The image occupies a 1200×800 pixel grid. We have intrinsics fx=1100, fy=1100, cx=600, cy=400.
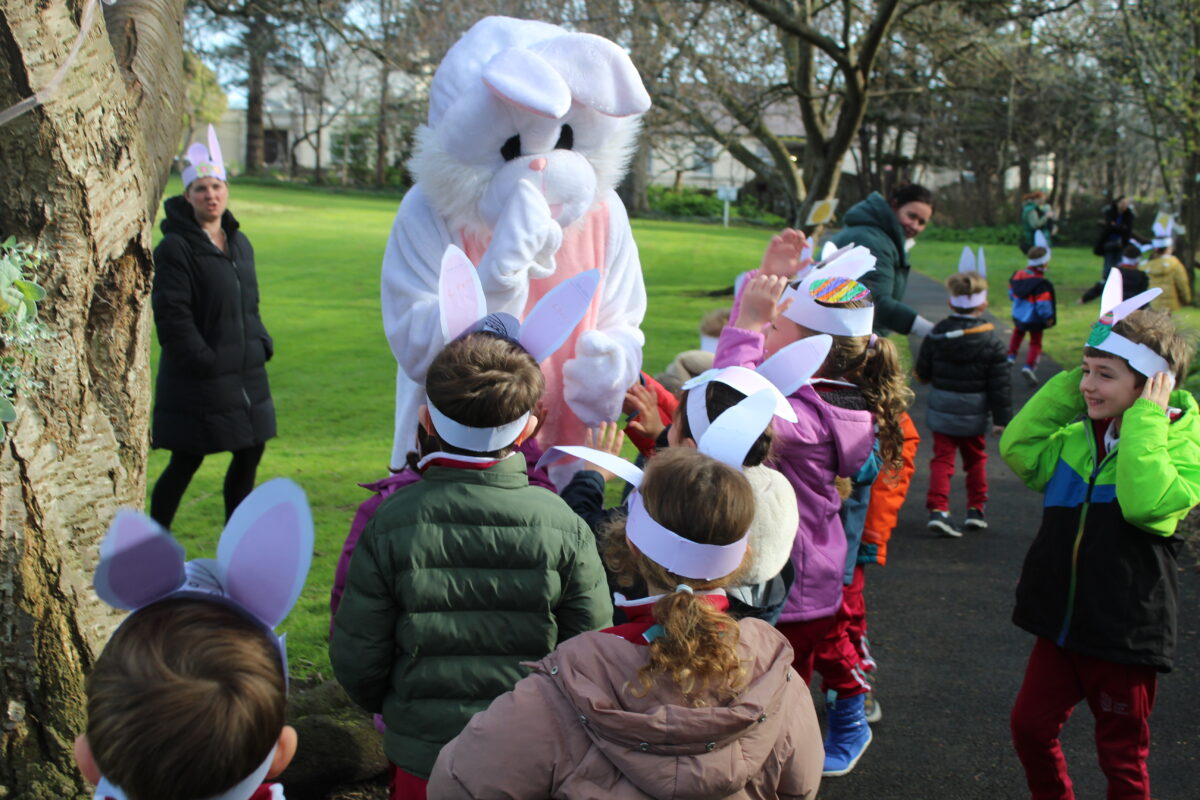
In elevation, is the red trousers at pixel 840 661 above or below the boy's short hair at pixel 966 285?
below

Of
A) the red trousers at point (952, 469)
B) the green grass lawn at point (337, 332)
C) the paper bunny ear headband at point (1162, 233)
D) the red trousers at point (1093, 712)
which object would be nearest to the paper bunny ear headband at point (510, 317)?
the red trousers at point (1093, 712)

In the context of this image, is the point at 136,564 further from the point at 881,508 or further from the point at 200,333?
the point at 200,333

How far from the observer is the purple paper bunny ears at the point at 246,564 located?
1.68 m

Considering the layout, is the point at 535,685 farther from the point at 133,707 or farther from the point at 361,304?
the point at 361,304

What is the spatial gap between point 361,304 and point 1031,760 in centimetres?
1320

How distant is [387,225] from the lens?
27938 mm

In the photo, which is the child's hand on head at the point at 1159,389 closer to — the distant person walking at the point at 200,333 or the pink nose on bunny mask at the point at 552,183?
the pink nose on bunny mask at the point at 552,183

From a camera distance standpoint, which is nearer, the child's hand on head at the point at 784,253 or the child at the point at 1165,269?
the child's hand on head at the point at 784,253

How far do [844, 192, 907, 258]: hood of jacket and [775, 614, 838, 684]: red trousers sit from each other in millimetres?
3046

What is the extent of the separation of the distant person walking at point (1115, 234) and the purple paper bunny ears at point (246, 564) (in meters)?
19.0

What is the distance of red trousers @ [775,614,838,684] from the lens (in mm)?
3404

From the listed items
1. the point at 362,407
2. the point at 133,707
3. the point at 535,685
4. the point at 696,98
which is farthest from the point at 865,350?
the point at 696,98

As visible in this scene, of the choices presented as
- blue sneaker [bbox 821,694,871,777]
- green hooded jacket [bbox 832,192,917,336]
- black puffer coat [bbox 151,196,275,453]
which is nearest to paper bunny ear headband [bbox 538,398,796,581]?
blue sneaker [bbox 821,694,871,777]

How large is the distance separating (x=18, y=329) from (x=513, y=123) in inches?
63.6
